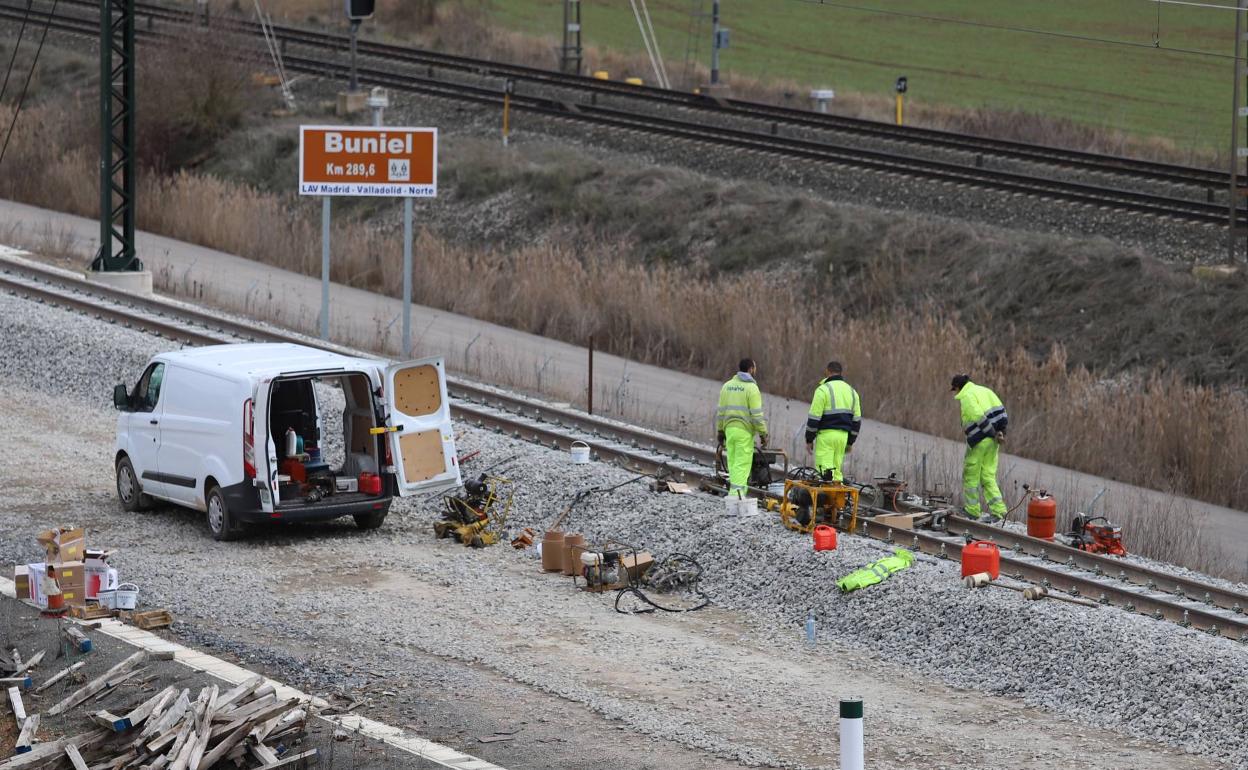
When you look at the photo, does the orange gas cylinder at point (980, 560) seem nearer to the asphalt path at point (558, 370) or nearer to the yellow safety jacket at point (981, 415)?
the yellow safety jacket at point (981, 415)

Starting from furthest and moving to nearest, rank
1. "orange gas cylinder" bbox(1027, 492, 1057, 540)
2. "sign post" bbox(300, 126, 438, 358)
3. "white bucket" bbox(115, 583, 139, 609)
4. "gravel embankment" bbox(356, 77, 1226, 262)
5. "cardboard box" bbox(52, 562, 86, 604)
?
"gravel embankment" bbox(356, 77, 1226, 262), "sign post" bbox(300, 126, 438, 358), "orange gas cylinder" bbox(1027, 492, 1057, 540), "white bucket" bbox(115, 583, 139, 609), "cardboard box" bbox(52, 562, 86, 604)

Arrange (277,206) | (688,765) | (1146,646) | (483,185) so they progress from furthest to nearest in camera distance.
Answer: (483,185)
(277,206)
(1146,646)
(688,765)

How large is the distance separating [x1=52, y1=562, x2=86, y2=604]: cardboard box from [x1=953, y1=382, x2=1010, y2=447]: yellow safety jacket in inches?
322

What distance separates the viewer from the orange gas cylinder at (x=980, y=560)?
13.2 m

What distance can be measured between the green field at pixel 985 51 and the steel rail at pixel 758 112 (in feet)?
33.3

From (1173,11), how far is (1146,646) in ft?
215

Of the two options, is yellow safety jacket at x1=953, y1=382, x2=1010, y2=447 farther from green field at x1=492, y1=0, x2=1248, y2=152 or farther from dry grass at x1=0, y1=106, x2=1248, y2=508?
green field at x1=492, y1=0, x2=1248, y2=152

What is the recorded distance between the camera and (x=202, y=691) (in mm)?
10188

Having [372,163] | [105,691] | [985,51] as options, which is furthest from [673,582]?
[985,51]

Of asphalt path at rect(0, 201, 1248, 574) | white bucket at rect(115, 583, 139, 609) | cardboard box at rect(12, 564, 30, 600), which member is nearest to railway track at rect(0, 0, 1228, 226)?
asphalt path at rect(0, 201, 1248, 574)

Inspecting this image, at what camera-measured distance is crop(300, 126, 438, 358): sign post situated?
2239cm

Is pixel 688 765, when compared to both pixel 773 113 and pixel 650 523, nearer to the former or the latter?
pixel 650 523

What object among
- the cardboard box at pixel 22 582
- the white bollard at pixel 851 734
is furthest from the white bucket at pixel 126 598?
the white bollard at pixel 851 734

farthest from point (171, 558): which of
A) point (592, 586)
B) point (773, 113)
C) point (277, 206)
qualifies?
point (773, 113)
